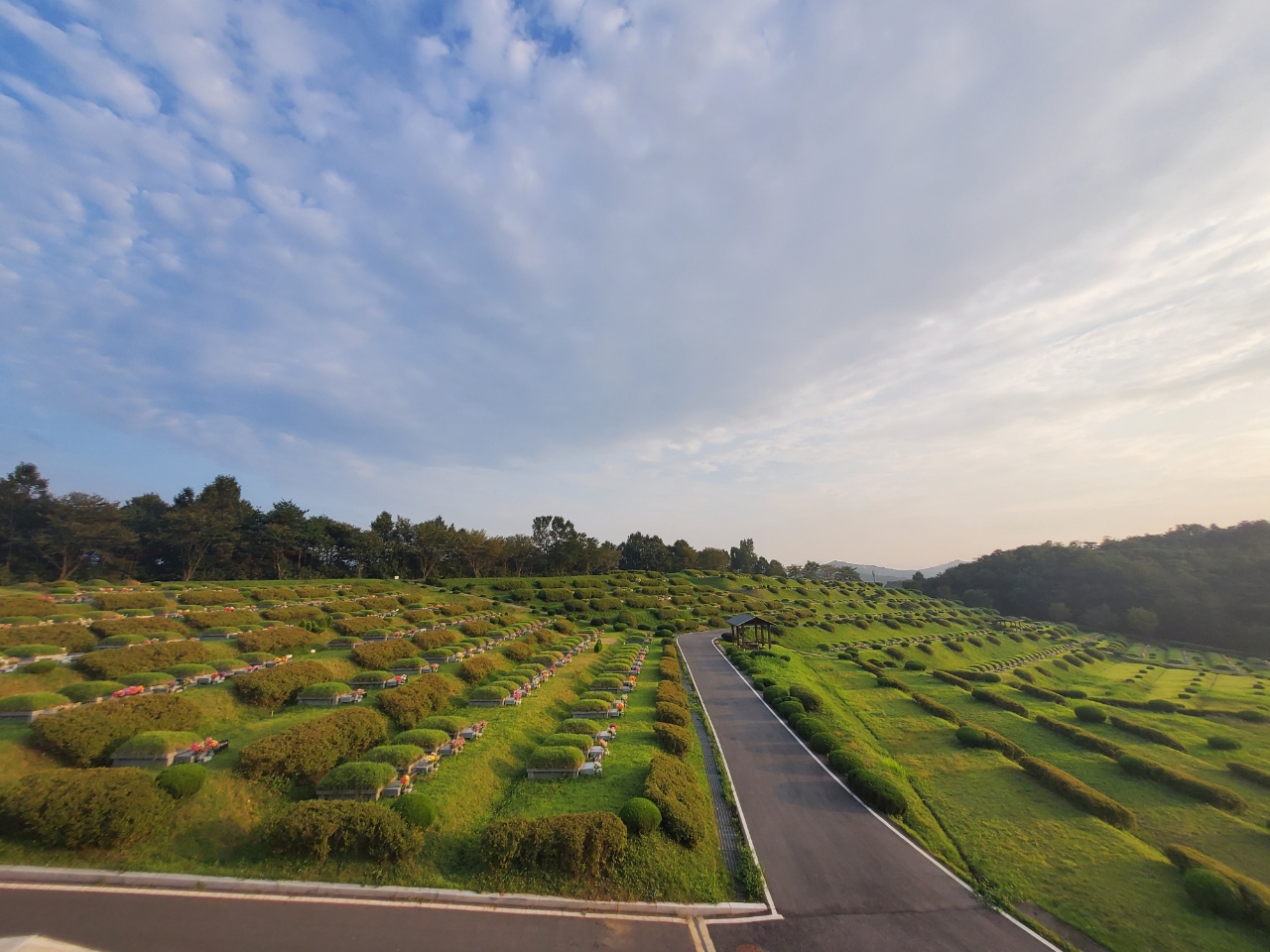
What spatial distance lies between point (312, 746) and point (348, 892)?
603 cm

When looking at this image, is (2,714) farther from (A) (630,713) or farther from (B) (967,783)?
(B) (967,783)

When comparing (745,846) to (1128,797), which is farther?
(1128,797)

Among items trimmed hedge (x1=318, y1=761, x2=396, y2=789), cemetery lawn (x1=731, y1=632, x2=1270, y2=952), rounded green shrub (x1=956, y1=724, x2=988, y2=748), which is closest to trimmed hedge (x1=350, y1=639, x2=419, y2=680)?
trimmed hedge (x1=318, y1=761, x2=396, y2=789)

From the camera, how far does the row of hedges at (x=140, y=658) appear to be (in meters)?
21.3

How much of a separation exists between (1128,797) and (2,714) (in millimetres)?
46334

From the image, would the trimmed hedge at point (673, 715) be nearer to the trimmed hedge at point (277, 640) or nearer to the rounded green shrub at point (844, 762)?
the rounded green shrub at point (844, 762)

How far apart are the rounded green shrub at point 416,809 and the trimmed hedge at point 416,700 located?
6852mm

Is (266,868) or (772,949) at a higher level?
(266,868)

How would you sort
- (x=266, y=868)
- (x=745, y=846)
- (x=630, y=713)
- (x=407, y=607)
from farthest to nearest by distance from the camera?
(x=407, y=607) → (x=630, y=713) → (x=745, y=846) → (x=266, y=868)

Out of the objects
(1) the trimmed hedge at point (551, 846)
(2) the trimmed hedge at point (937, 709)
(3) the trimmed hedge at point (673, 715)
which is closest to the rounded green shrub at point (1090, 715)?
(2) the trimmed hedge at point (937, 709)

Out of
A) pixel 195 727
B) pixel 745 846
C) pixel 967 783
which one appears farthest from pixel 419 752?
pixel 967 783

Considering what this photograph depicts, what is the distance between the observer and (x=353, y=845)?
14.1 metres

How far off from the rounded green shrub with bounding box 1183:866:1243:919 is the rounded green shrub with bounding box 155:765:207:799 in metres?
30.8

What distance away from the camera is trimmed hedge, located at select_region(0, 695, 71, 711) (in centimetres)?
1723
